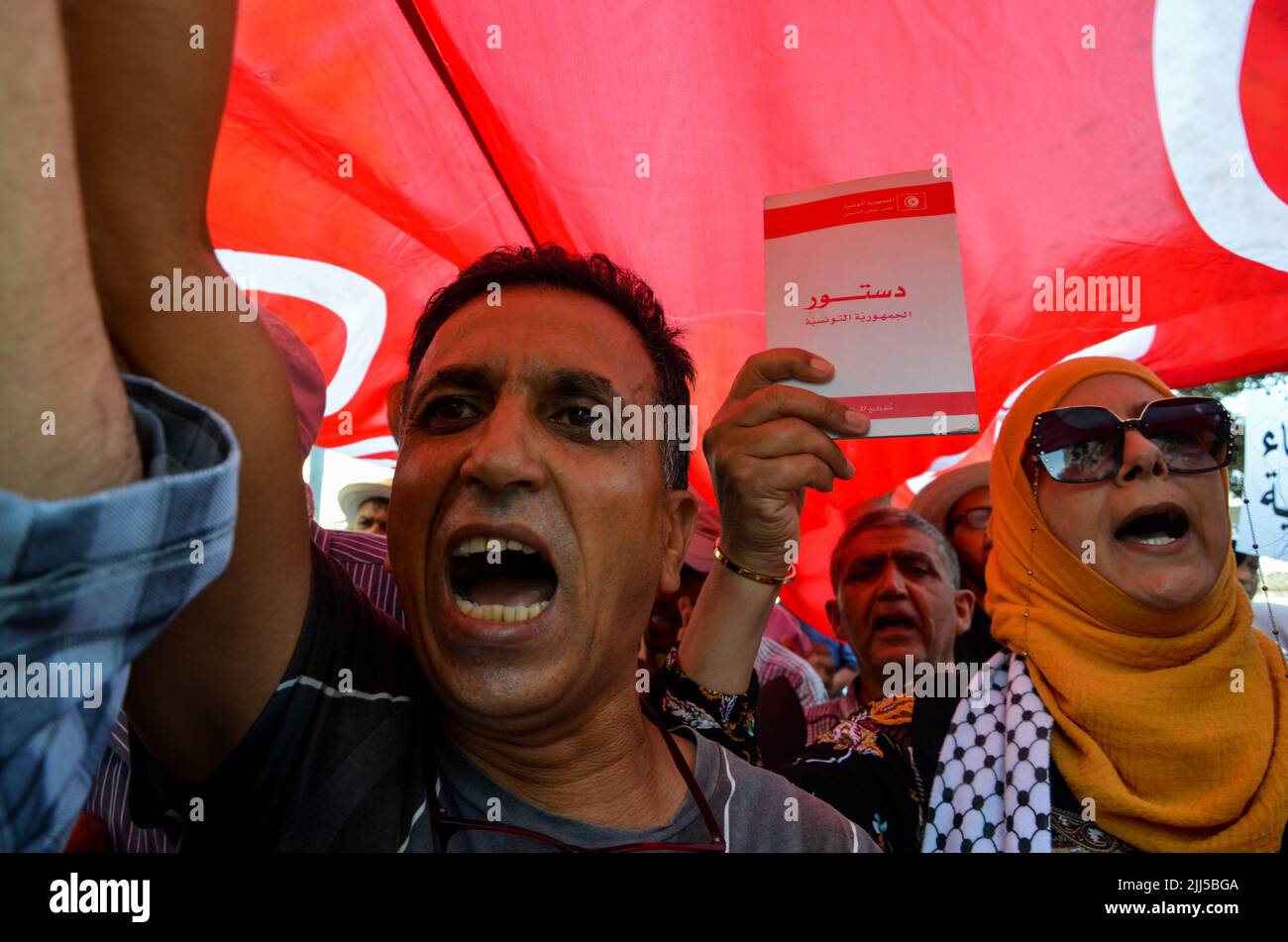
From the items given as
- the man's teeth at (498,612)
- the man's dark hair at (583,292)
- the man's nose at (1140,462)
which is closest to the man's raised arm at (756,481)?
the man's dark hair at (583,292)

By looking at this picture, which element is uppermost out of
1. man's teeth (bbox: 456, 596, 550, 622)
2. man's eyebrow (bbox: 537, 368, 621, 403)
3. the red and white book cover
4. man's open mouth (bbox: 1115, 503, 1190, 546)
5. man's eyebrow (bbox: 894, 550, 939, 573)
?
A: the red and white book cover

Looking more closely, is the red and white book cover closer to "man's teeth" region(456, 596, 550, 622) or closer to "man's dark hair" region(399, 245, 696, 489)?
"man's dark hair" region(399, 245, 696, 489)

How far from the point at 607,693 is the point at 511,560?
0.27 metres

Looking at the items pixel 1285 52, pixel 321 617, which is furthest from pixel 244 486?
pixel 1285 52

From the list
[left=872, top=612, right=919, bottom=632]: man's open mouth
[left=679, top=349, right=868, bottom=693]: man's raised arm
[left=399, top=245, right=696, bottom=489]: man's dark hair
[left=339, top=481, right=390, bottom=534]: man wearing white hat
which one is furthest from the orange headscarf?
[left=339, top=481, right=390, bottom=534]: man wearing white hat

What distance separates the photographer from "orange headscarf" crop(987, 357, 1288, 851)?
1769 millimetres

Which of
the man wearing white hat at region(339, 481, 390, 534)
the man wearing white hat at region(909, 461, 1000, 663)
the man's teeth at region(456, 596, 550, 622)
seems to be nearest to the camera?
the man's teeth at region(456, 596, 550, 622)

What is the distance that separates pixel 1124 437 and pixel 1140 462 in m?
0.08

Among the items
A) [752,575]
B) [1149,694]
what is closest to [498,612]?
[752,575]

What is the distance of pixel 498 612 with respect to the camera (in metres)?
1.26

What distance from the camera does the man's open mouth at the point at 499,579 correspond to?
1.26 m

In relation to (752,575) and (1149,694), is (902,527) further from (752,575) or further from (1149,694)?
(752,575)

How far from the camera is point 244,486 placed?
999 millimetres
